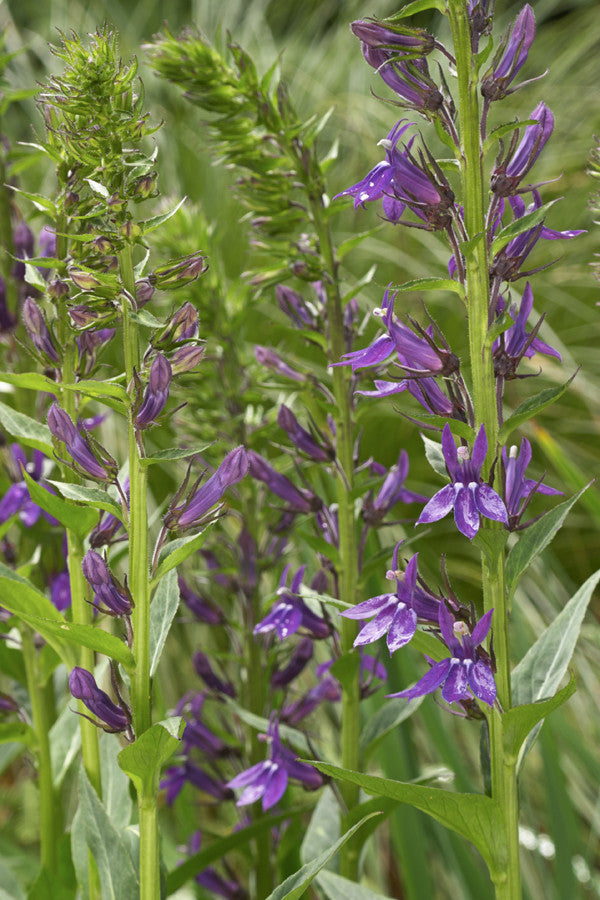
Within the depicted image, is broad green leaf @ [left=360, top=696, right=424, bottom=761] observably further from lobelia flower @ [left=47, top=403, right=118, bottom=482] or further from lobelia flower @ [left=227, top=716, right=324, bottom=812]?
lobelia flower @ [left=47, top=403, right=118, bottom=482]

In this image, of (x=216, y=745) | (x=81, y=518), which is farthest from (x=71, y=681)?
(x=216, y=745)

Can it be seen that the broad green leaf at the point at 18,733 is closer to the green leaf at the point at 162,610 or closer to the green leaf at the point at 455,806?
the green leaf at the point at 162,610

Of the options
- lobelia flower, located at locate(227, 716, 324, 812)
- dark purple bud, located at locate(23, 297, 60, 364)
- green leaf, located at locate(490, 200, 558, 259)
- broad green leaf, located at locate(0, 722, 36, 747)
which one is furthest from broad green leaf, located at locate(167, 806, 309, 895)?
green leaf, located at locate(490, 200, 558, 259)

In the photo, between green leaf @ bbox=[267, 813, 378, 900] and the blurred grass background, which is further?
the blurred grass background

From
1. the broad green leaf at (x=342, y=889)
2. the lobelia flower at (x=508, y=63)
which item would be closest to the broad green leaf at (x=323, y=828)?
the broad green leaf at (x=342, y=889)

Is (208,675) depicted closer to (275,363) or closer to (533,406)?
(275,363)

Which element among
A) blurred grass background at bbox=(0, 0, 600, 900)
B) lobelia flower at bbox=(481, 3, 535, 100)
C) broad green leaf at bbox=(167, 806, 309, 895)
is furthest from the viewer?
blurred grass background at bbox=(0, 0, 600, 900)

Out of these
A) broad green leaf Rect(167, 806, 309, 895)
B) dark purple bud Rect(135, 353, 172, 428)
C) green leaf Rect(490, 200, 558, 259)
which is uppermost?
green leaf Rect(490, 200, 558, 259)
